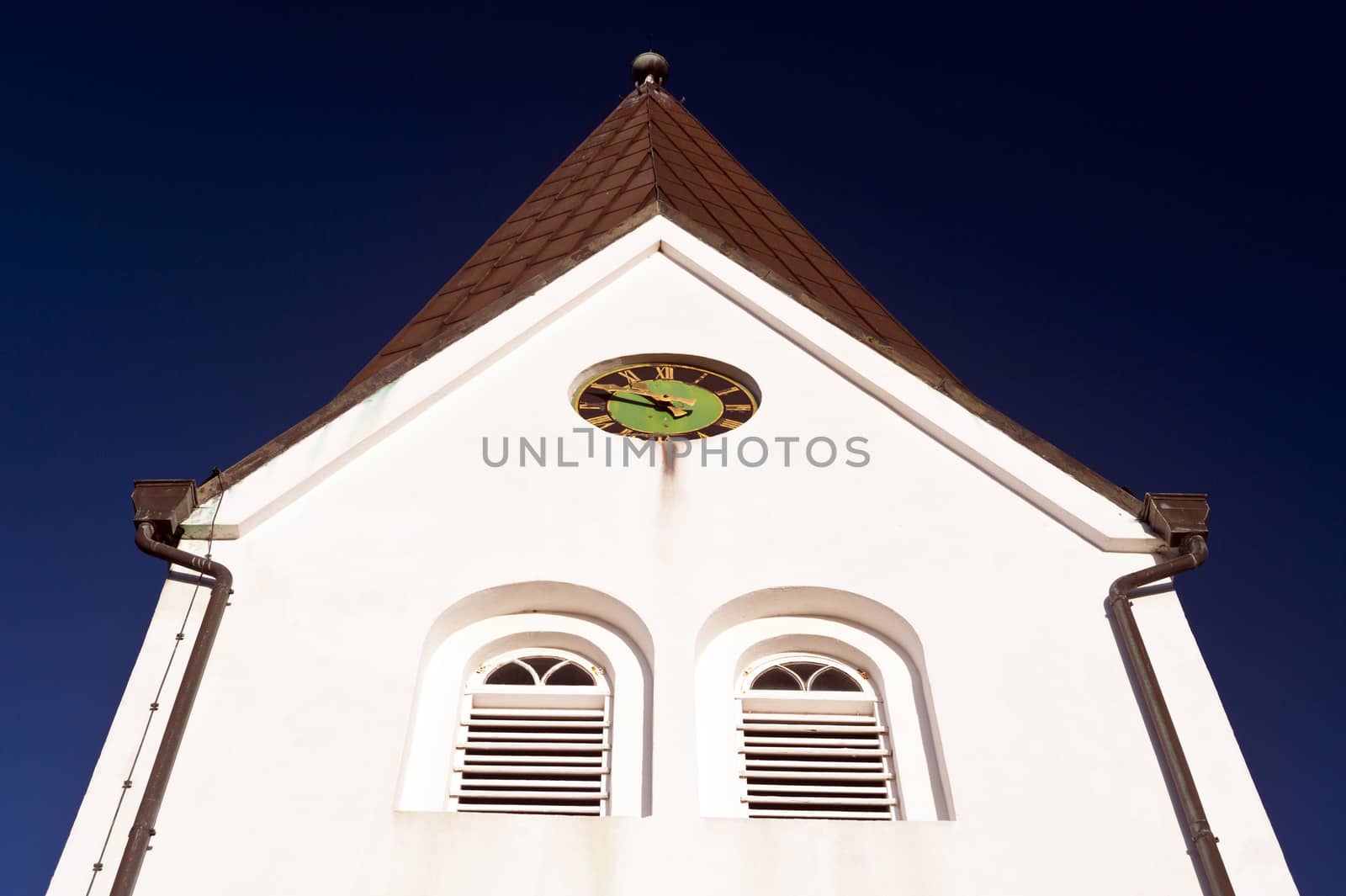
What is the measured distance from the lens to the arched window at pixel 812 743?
894 centimetres

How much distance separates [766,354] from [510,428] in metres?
2.18

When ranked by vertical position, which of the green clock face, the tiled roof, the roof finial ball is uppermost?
the roof finial ball

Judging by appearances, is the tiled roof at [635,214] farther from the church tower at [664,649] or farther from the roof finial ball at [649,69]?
the roof finial ball at [649,69]

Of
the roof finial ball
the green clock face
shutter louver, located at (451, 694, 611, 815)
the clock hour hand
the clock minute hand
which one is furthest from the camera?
the roof finial ball

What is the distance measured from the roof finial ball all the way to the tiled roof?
13.4 ft

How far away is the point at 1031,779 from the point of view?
8516 millimetres

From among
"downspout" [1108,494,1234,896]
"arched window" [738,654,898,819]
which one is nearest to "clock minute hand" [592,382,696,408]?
"arched window" [738,654,898,819]

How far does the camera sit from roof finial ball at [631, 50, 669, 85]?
23516 mm

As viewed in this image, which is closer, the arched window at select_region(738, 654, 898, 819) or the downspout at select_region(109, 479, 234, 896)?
the downspout at select_region(109, 479, 234, 896)

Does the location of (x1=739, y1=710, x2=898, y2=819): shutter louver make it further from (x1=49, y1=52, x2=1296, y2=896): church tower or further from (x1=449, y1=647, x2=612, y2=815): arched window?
(x1=449, y1=647, x2=612, y2=815): arched window

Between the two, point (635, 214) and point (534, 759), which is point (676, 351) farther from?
point (534, 759)

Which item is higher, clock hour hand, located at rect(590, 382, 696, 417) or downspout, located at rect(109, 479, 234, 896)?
clock hour hand, located at rect(590, 382, 696, 417)

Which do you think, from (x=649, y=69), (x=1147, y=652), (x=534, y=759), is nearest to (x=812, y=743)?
(x=534, y=759)

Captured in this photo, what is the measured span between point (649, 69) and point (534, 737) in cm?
1596
